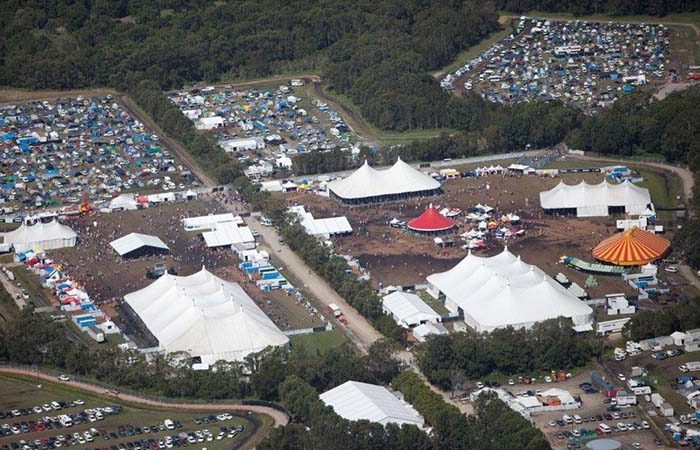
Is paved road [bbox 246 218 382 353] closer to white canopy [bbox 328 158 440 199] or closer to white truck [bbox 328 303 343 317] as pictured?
white truck [bbox 328 303 343 317]

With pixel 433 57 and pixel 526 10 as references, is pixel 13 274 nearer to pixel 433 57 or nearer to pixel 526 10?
pixel 433 57

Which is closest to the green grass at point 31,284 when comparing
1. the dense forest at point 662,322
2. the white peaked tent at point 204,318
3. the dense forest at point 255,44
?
the white peaked tent at point 204,318

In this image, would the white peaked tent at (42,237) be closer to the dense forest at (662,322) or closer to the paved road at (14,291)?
the paved road at (14,291)

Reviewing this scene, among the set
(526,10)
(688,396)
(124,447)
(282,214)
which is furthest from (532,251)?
(526,10)

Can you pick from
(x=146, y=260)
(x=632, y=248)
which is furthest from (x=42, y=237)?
(x=632, y=248)

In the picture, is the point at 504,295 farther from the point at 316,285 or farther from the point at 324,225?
the point at 324,225
